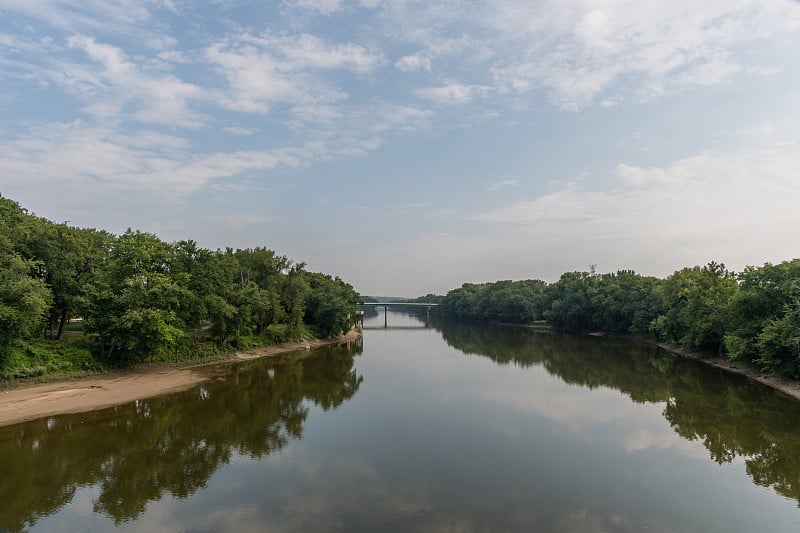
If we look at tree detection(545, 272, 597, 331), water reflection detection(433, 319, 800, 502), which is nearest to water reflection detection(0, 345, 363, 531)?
water reflection detection(433, 319, 800, 502)

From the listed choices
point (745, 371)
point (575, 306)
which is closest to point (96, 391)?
point (745, 371)

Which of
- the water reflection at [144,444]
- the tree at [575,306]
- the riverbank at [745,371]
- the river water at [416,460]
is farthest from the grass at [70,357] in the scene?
the tree at [575,306]

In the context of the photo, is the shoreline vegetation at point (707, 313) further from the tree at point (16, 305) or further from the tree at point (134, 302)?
the tree at point (16, 305)

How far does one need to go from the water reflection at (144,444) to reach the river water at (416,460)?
10 cm

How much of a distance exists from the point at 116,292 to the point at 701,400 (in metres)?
44.8

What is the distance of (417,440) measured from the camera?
68.0 ft

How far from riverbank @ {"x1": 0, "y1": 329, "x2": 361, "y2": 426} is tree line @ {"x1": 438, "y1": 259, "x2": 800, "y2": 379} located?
4559cm

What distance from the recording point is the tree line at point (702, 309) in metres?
32.8

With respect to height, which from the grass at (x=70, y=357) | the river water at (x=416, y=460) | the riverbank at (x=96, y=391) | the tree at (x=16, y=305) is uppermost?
the tree at (x=16, y=305)

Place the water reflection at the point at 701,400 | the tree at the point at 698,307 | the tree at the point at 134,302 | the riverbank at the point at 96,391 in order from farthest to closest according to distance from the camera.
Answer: the tree at the point at 698,307 < the tree at the point at 134,302 < the riverbank at the point at 96,391 < the water reflection at the point at 701,400

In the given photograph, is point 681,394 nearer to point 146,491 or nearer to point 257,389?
point 257,389

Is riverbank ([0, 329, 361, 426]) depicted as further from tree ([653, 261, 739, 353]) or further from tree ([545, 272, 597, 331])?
tree ([545, 272, 597, 331])

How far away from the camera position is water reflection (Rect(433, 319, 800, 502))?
1877 cm

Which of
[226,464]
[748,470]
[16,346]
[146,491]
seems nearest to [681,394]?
[748,470]
